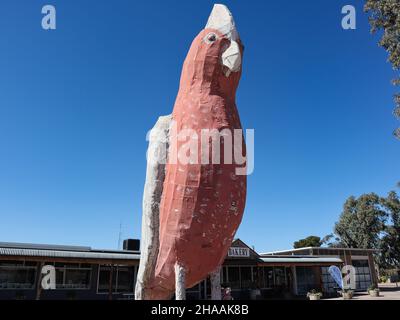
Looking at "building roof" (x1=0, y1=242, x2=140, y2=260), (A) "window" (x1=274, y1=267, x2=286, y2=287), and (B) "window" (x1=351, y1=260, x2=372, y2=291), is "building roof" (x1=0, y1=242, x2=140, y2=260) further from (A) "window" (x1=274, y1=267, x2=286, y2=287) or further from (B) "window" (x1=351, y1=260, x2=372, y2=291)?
(B) "window" (x1=351, y1=260, x2=372, y2=291)

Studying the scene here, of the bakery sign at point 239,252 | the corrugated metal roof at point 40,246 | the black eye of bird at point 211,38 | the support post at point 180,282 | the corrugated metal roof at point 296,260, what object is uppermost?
the black eye of bird at point 211,38

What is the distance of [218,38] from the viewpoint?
13.9 feet

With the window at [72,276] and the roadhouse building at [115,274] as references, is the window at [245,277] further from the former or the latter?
the window at [72,276]

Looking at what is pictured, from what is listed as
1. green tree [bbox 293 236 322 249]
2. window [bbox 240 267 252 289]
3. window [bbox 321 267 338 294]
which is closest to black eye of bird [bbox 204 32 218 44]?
window [bbox 240 267 252 289]

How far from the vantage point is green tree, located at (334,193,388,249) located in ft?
120

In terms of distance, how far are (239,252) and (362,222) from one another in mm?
22463

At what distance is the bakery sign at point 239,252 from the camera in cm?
2048

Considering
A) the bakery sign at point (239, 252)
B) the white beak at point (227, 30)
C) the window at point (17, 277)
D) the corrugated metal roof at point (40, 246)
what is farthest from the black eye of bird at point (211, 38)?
the bakery sign at point (239, 252)

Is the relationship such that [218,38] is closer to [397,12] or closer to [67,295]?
[397,12]

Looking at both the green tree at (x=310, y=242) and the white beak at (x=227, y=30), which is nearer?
the white beak at (x=227, y=30)

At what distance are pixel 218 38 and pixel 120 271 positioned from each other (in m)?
18.1

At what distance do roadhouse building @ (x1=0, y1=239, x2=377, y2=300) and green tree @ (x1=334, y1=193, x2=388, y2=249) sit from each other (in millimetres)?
7611

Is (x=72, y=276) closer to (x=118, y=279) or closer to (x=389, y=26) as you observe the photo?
(x=118, y=279)

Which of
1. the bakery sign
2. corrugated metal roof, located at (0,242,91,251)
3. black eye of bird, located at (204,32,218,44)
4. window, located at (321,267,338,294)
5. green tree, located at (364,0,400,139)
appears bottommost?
window, located at (321,267,338,294)
